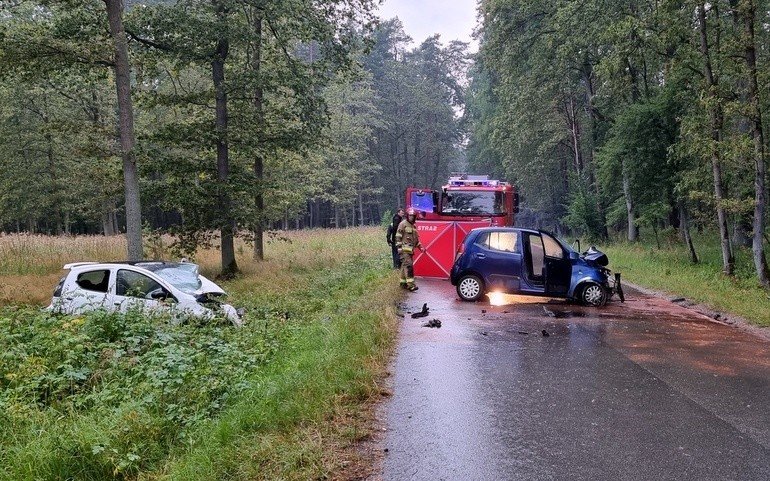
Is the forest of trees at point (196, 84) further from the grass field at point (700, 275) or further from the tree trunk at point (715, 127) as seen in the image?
the grass field at point (700, 275)

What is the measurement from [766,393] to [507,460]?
3.64 m

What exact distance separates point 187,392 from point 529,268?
25.8 feet

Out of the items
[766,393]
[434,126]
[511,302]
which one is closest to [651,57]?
[511,302]

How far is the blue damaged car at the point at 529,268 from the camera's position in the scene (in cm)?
1167

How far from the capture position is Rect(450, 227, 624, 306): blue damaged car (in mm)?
11672

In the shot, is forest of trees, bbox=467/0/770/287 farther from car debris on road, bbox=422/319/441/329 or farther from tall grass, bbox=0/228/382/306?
tall grass, bbox=0/228/382/306

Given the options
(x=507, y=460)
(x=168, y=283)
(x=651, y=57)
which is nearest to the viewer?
(x=507, y=460)

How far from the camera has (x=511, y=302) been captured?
12.3 metres

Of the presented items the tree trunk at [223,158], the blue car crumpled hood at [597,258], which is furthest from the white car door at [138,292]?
the blue car crumpled hood at [597,258]

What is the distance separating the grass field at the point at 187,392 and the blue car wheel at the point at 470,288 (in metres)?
1.71

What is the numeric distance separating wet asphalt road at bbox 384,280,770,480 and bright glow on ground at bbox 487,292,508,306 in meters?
2.31

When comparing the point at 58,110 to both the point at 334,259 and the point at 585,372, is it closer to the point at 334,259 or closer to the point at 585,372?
the point at 334,259

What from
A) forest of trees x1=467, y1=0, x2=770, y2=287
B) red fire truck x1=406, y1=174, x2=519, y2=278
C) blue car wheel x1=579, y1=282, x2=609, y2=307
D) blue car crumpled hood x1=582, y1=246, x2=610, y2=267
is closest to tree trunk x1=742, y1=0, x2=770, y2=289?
forest of trees x1=467, y1=0, x2=770, y2=287

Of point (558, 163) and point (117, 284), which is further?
point (558, 163)
